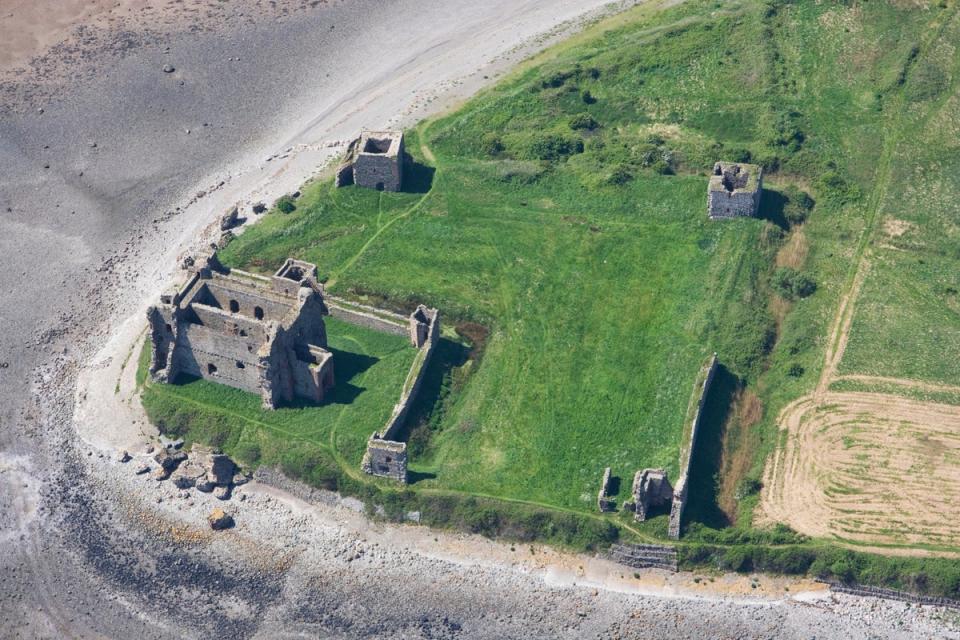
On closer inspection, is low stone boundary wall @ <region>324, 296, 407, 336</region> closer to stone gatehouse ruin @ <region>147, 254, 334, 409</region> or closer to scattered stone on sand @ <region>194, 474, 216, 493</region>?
stone gatehouse ruin @ <region>147, 254, 334, 409</region>

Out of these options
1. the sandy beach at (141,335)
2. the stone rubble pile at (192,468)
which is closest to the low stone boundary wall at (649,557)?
the sandy beach at (141,335)

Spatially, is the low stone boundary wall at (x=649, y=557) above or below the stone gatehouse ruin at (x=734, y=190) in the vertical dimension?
below

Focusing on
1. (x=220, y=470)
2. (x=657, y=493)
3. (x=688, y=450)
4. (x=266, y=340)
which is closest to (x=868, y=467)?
(x=688, y=450)

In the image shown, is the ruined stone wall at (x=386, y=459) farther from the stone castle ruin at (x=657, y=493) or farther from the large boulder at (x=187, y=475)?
the stone castle ruin at (x=657, y=493)

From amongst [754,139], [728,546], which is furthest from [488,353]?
[754,139]

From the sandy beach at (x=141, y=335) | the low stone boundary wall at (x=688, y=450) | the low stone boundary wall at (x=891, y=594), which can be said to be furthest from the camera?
the low stone boundary wall at (x=688, y=450)

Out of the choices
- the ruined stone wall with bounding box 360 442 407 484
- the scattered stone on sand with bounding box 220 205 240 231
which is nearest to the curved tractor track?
the ruined stone wall with bounding box 360 442 407 484

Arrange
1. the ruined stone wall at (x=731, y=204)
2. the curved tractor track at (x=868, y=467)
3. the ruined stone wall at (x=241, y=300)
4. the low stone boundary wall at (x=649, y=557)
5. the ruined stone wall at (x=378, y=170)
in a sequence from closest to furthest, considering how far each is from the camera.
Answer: the low stone boundary wall at (x=649, y=557), the curved tractor track at (x=868, y=467), the ruined stone wall at (x=241, y=300), the ruined stone wall at (x=731, y=204), the ruined stone wall at (x=378, y=170)

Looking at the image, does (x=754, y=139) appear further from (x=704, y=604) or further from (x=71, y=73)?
(x=71, y=73)
